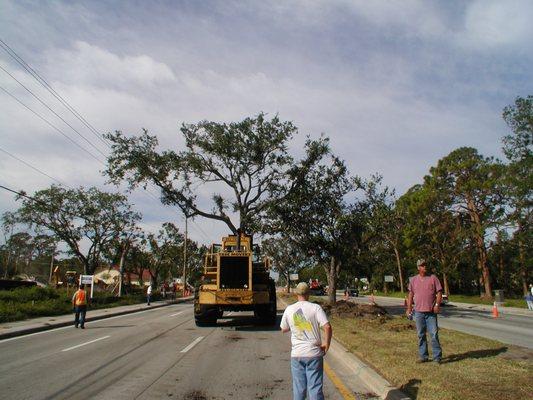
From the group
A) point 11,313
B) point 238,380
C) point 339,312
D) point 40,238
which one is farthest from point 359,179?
point 40,238

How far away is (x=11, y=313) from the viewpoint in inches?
861

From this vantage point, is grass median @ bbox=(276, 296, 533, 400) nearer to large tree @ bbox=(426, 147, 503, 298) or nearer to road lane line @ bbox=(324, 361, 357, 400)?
road lane line @ bbox=(324, 361, 357, 400)

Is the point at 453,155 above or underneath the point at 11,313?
above

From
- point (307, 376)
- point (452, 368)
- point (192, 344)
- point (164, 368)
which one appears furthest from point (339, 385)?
point (192, 344)

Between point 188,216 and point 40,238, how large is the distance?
82.3 ft

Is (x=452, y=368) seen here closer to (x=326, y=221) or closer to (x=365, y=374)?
(x=365, y=374)

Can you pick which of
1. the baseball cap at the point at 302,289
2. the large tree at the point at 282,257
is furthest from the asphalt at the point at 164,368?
the large tree at the point at 282,257

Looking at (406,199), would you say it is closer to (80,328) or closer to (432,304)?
(80,328)

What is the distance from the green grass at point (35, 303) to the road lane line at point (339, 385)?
54.8 feet

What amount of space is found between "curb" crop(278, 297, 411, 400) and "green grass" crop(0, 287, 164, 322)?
51.7ft

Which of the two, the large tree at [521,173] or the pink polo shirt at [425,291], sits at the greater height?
the large tree at [521,173]

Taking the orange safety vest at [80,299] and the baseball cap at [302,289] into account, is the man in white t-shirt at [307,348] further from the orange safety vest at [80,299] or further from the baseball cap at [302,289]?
the orange safety vest at [80,299]

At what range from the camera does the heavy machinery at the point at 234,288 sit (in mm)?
18219

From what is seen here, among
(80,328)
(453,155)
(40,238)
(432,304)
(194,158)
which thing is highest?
(453,155)
